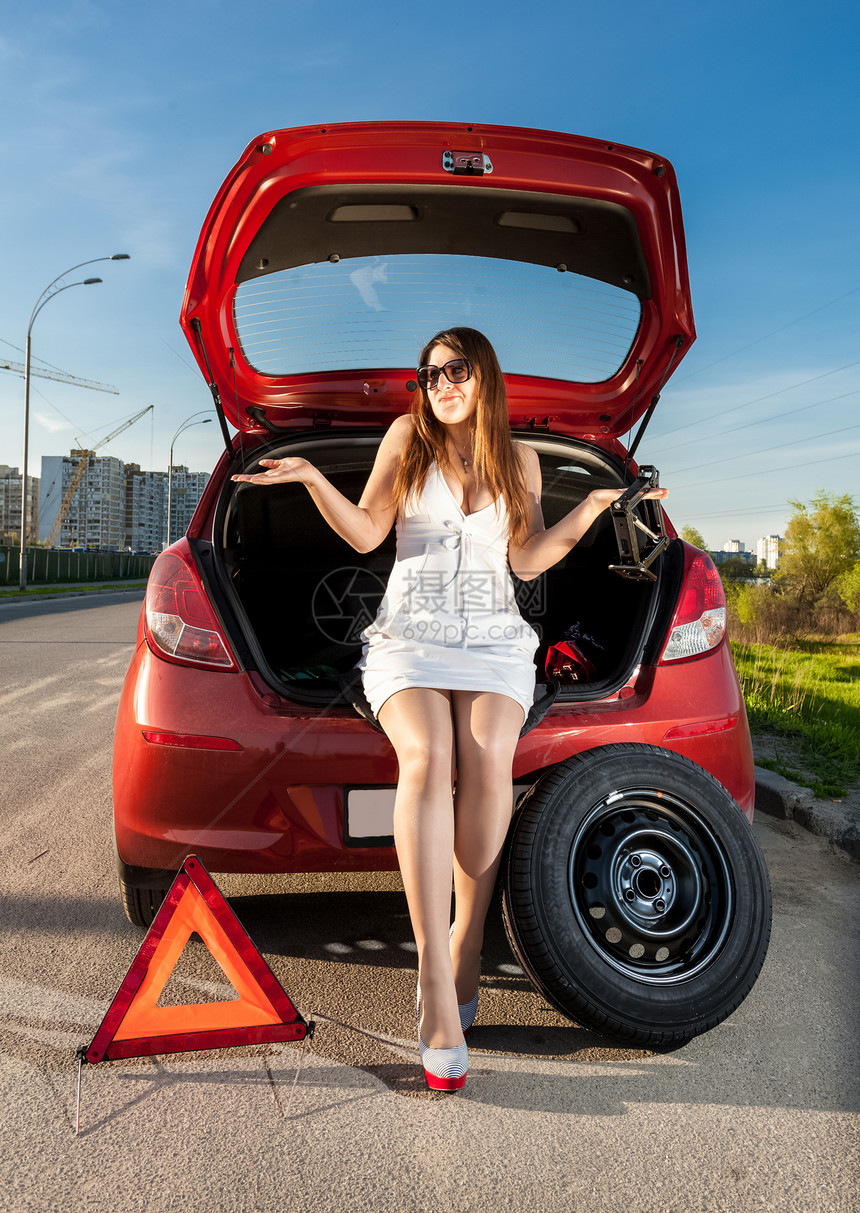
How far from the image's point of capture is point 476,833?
2068mm

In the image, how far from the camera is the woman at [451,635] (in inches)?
77.6

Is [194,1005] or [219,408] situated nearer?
[194,1005]

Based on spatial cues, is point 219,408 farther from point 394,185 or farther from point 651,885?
point 651,885

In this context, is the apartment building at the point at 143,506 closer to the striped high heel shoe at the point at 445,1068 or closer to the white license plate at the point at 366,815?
the white license plate at the point at 366,815

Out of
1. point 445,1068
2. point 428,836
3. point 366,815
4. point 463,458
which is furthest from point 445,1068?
point 463,458

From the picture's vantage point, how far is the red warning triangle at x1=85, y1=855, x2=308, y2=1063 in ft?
6.25

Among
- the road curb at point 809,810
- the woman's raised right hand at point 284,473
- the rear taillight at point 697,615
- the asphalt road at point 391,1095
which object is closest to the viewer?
the asphalt road at point 391,1095

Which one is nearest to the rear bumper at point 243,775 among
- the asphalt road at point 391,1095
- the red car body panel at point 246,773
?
the red car body panel at point 246,773

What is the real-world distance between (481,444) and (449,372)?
0.23 metres

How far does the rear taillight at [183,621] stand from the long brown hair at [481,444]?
64cm

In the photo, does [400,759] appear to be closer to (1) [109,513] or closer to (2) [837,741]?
(2) [837,741]

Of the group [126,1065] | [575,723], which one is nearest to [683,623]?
[575,723]

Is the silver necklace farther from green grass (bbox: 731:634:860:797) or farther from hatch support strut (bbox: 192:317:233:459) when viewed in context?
green grass (bbox: 731:634:860:797)

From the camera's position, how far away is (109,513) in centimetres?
12106
